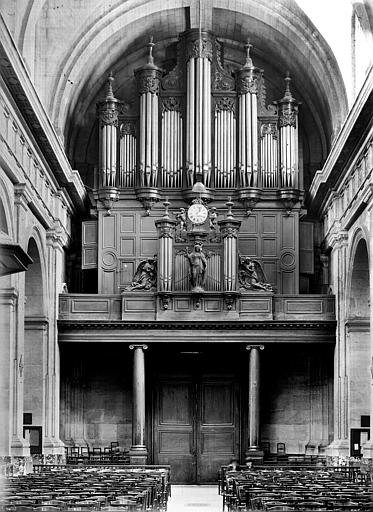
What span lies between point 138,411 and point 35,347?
3.44 m

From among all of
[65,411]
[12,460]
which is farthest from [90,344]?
[12,460]

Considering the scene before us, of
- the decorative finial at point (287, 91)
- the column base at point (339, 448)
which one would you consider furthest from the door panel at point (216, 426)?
the decorative finial at point (287, 91)

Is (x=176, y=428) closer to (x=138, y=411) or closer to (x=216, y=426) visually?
(x=216, y=426)

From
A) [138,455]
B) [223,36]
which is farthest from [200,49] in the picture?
[138,455]

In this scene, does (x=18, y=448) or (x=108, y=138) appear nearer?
(x=18, y=448)

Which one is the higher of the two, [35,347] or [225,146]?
[225,146]

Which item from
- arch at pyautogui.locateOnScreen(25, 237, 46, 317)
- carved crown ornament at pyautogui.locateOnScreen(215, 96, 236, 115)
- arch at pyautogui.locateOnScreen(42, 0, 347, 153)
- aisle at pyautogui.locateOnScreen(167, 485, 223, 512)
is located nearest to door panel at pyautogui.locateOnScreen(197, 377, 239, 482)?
aisle at pyautogui.locateOnScreen(167, 485, 223, 512)

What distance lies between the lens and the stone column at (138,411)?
30.0 metres

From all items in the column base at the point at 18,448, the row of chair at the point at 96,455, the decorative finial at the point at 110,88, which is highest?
the decorative finial at the point at 110,88

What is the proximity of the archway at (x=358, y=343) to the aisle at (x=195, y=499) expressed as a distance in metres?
4.40

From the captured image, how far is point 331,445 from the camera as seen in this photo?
3041 cm

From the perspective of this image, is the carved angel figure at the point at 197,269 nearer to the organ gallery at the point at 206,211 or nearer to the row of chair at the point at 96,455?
the organ gallery at the point at 206,211

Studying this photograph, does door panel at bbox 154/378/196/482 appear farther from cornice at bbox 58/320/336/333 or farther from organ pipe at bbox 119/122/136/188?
organ pipe at bbox 119/122/136/188

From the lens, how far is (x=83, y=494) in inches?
552
